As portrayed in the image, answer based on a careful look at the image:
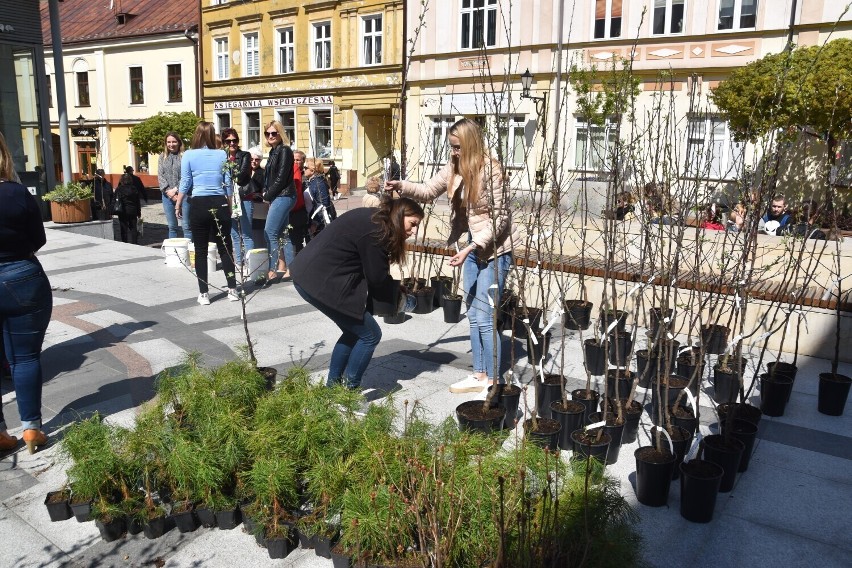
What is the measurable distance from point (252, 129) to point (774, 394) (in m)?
32.6

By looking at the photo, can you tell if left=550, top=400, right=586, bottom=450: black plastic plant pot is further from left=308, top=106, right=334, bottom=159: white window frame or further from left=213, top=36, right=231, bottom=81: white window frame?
left=213, top=36, right=231, bottom=81: white window frame

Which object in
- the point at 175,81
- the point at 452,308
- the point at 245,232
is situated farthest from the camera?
the point at 175,81

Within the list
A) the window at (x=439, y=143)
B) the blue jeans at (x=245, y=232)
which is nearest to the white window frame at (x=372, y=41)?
the window at (x=439, y=143)

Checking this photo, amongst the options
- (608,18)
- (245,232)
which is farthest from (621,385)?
(608,18)

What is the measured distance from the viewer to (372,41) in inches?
1125

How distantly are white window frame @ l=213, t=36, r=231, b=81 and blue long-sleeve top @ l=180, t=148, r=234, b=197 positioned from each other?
29.4 meters

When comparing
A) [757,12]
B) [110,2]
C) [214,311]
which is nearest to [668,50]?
[757,12]

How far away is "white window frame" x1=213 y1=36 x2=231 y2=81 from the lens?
3485 cm

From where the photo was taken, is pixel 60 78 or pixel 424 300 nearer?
pixel 424 300

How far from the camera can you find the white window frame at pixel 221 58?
34.9 meters

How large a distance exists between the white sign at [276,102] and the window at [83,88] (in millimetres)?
8951

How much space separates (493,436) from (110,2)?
44.2 m

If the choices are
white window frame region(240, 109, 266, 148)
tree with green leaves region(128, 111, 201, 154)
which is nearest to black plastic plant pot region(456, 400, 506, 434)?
tree with green leaves region(128, 111, 201, 154)

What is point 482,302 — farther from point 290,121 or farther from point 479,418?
point 290,121
